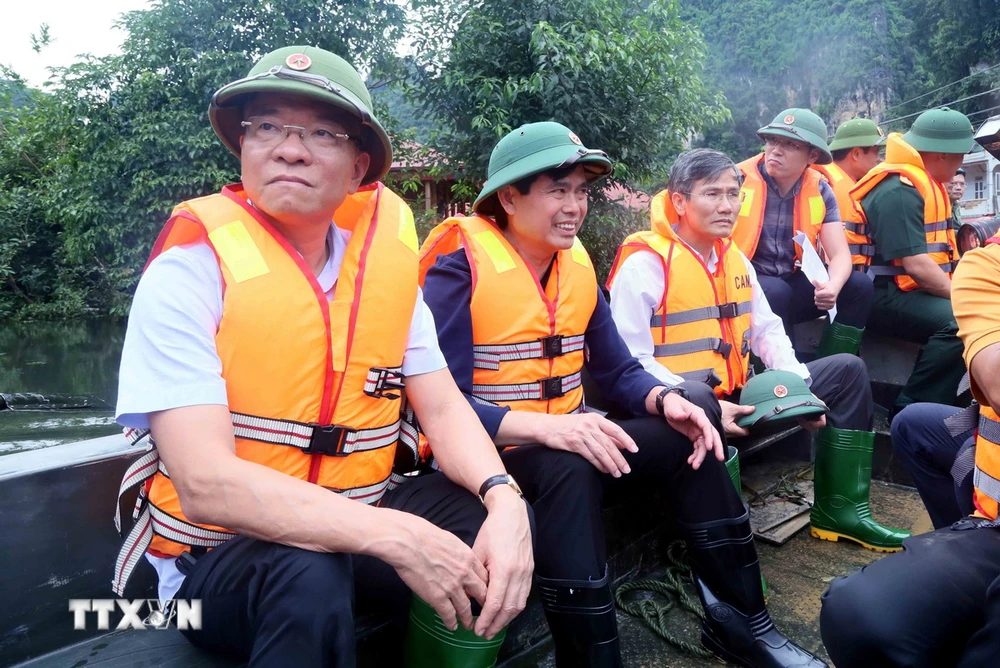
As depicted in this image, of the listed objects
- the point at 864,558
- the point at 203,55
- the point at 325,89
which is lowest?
the point at 864,558

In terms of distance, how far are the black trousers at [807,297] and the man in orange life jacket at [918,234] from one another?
21 centimetres

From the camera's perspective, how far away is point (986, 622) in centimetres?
132

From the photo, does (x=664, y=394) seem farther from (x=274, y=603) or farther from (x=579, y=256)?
(x=274, y=603)

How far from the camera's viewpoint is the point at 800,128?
361 centimetres

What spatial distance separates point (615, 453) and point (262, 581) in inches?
36.3

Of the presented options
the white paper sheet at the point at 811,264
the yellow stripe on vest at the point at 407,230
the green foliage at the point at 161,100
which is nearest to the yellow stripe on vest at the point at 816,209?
the white paper sheet at the point at 811,264

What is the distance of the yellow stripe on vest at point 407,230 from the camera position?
70.7 inches

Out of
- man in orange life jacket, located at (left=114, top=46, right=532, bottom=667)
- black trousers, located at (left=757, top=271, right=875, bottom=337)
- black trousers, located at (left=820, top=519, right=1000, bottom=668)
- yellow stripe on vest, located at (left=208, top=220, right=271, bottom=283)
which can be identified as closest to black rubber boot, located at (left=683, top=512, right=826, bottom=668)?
black trousers, located at (left=820, top=519, right=1000, bottom=668)

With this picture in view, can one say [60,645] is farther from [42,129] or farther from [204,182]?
[42,129]

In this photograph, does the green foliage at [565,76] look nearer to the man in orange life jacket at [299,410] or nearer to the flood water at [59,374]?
the flood water at [59,374]

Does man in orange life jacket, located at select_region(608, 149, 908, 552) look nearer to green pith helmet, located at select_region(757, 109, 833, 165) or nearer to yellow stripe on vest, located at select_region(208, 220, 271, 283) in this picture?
green pith helmet, located at select_region(757, 109, 833, 165)

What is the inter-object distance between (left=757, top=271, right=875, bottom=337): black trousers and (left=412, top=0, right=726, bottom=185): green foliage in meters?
5.57

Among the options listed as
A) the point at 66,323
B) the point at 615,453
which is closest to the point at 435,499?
the point at 615,453

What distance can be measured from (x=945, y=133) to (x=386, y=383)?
3.67 metres
